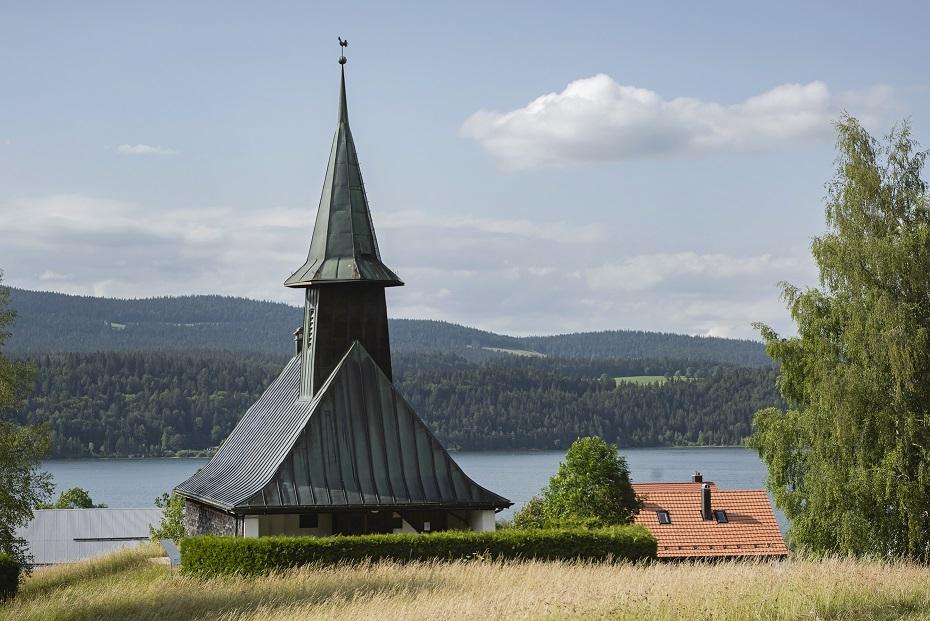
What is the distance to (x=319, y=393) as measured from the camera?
1047 inches

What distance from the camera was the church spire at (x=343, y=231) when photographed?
27250mm

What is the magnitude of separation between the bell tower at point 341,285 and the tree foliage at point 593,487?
12.0 m

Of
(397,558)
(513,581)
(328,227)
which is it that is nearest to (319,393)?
(328,227)

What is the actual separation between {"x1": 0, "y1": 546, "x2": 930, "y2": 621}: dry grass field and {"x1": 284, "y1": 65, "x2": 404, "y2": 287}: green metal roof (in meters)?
8.53

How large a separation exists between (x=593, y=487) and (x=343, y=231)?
46.1 feet

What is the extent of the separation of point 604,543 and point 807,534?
7.25 metres

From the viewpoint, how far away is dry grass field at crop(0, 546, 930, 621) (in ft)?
40.1

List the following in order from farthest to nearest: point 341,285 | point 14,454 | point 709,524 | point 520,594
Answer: point 709,524 → point 341,285 → point 14,454 → point 520,594

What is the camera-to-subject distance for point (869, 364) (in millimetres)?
26266

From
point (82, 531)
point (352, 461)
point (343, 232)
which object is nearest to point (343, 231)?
point (343, 232)

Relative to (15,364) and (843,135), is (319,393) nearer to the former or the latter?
(15,364)

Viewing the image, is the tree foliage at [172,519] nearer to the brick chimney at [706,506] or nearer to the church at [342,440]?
the brick chimney at [706,506]

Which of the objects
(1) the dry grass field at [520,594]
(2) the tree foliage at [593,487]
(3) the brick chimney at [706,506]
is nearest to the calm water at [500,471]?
(3) the brick chimney at [706,506]

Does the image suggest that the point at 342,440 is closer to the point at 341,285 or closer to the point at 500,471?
the point at 341,285
